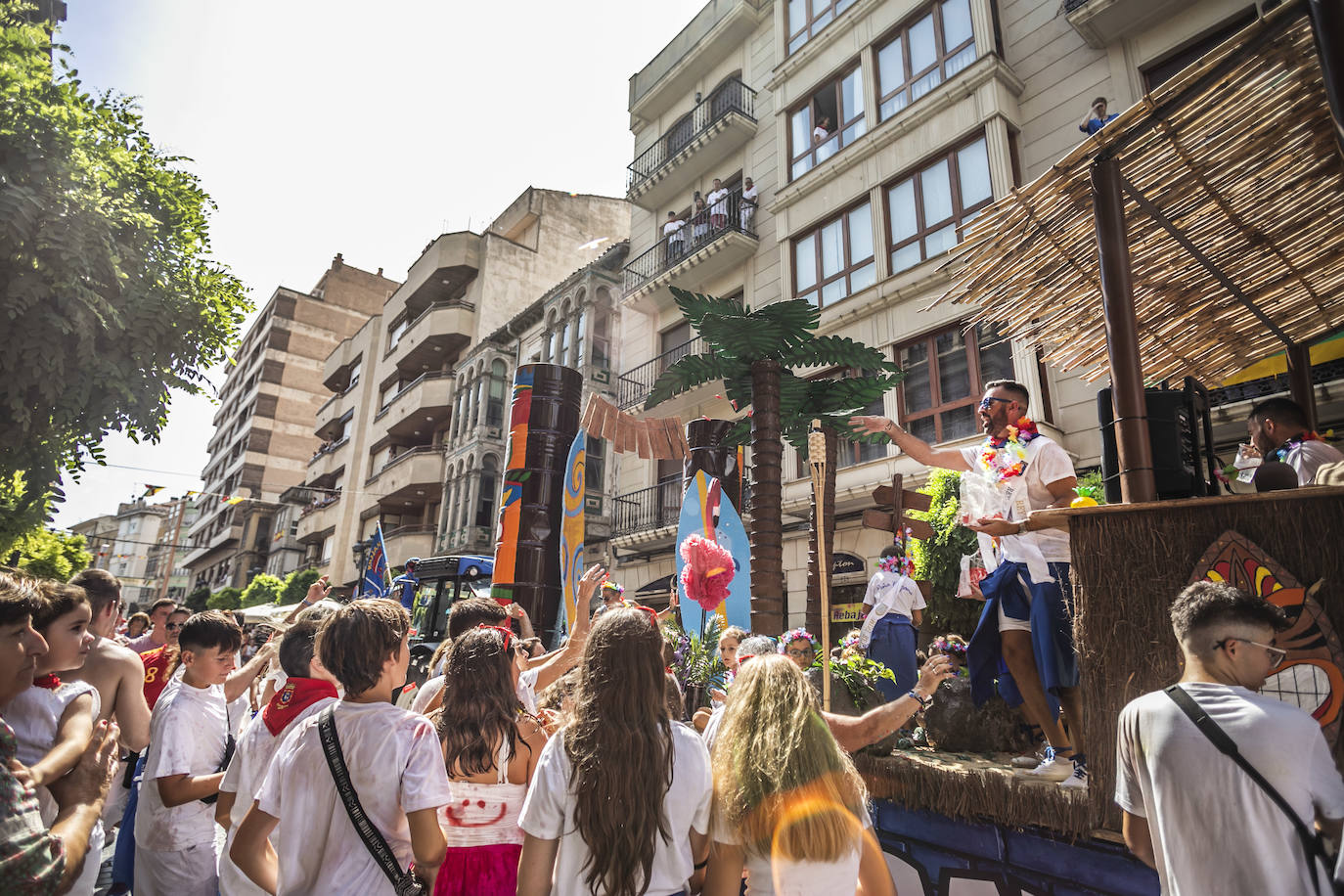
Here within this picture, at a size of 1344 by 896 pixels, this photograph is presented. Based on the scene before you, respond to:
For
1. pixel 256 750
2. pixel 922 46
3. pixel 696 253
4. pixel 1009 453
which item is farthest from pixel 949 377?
pixel 256 750

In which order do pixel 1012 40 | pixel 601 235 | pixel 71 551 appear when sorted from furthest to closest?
1. pixel 601 235
2. pixel 71 551
3. pixel 1012 40

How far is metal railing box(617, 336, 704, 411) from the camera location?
63.4 feet

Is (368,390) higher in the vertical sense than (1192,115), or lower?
higher

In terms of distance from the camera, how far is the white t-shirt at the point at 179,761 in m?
3.31

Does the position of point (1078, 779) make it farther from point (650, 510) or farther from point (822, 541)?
point (650, 510)

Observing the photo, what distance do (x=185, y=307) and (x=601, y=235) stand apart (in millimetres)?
23801

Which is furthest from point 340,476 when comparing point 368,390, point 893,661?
point 893,661

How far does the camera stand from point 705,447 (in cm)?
845

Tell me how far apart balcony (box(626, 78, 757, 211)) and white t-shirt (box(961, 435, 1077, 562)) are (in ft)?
54.0

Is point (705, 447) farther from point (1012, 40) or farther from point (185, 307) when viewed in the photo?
point (1012, 40)

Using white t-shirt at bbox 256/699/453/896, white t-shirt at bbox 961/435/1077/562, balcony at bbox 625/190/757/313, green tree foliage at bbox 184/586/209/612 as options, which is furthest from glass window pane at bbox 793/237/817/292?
green tree foliage at bbox 184/586/209/612

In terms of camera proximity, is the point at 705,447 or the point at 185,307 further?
the point at 185,307

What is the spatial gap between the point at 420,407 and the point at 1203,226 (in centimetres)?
2728

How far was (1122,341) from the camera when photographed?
3.16 metres
